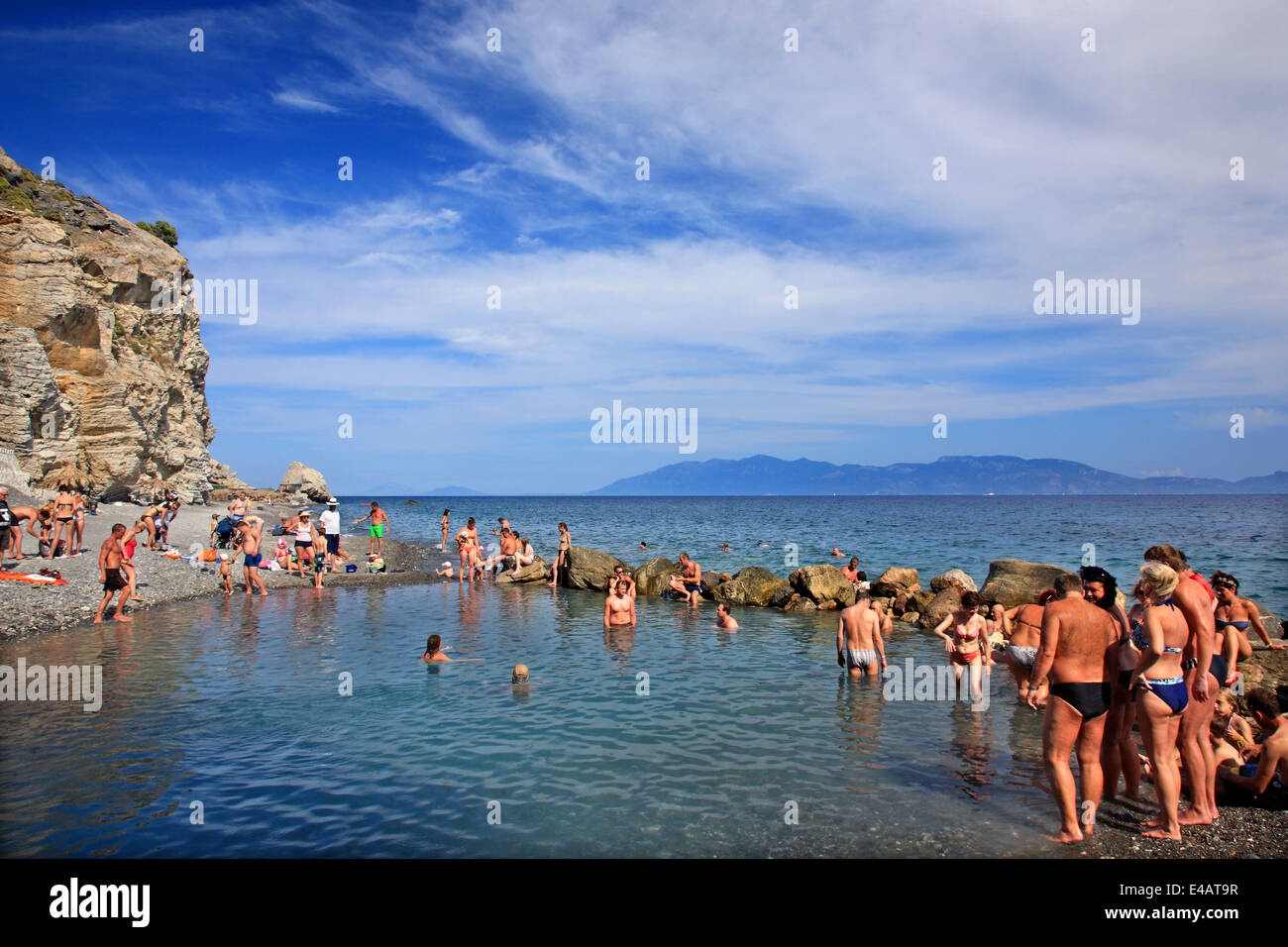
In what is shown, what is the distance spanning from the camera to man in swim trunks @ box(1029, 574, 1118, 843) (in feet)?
20.3

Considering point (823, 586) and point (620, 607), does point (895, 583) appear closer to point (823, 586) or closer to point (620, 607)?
point (823, 586)

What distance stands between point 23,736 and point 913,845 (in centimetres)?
1103

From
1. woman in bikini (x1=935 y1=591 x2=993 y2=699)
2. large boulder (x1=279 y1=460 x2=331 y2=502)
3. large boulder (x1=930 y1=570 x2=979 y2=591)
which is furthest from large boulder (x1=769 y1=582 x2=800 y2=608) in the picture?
large boulder (x1=279 y1=460 x2=331 y2=502)

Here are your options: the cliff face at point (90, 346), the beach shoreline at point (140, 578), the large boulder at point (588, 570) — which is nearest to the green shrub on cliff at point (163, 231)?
the cliff face at point (90, 346)

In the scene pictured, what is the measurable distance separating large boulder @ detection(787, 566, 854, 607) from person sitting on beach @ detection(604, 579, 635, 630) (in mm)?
6520

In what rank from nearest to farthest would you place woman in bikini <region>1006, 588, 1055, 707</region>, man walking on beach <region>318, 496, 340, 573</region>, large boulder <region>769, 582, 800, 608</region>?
woman in bikini <region>1006, 588, 1055, 707</region>, large boulder <region>769, 582, 800, 608</region>, man walking on beach <region>318, 496, 340, 573</region>

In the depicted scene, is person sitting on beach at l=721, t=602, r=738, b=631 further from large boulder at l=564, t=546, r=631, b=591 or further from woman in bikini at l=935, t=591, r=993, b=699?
woman in bikini at l=935, t=591, r=993, b=699

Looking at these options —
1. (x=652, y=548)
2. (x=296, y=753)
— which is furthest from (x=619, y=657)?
(x=652, y=548)

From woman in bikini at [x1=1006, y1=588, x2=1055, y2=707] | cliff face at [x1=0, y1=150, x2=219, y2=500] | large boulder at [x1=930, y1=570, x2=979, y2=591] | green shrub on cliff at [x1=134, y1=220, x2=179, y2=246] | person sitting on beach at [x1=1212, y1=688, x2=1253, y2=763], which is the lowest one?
person sitting on beach at [x1=1212, y1=688, x2=1253, y2=763]

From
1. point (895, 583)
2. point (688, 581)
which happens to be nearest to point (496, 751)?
point (688, 581)

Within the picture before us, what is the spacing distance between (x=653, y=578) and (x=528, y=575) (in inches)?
216

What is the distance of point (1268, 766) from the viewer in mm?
7227

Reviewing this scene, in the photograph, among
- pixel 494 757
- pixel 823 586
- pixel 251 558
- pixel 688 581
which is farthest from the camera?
pixel 688 581
